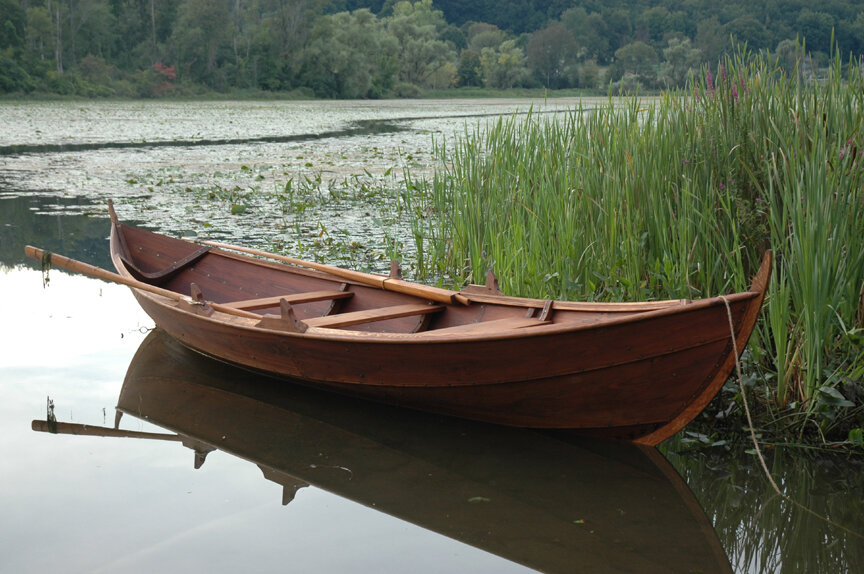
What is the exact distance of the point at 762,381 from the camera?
3.74 m

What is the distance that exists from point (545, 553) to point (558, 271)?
2.11 metres

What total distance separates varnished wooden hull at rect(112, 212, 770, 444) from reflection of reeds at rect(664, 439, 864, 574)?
0.87 ft

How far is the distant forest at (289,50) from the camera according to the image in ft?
127

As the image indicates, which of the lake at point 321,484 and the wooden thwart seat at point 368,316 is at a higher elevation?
the wooden thwart seat at point 368,316

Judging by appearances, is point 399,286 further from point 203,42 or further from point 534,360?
point 203,42

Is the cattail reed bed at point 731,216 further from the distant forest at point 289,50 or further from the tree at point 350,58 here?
the tree at point 350,58

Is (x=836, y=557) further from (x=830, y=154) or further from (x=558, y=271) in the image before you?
(x=558, y=271)

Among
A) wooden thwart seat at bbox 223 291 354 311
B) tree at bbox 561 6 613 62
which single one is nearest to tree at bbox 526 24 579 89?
tree at bbox 561 6 613 62

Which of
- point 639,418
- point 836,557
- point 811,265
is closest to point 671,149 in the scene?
point 811,265

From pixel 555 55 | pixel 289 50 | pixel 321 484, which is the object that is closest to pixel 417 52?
pixel 555 55

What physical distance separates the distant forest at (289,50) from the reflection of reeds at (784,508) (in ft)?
87.7

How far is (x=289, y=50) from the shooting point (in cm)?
5000

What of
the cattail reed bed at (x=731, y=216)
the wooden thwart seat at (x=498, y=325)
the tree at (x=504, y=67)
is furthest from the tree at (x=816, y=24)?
the tree at (x=504, y=67)

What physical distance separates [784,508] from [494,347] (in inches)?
46.0
